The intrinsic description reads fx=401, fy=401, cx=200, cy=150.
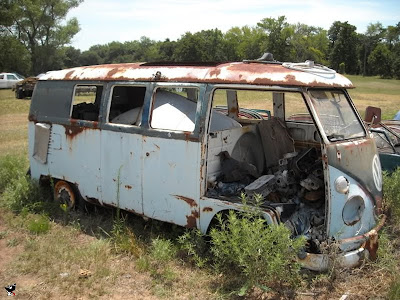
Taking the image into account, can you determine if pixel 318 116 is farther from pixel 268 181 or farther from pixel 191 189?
pixel 191 189

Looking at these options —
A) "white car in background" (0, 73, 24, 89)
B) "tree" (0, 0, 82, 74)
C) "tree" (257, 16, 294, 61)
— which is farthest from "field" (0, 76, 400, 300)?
"tree" (257, 16, 294, 61)

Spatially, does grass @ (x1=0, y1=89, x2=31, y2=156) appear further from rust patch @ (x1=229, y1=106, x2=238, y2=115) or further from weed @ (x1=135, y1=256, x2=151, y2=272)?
weed @ (x1=135, y1=256, x2=151, y2=272)

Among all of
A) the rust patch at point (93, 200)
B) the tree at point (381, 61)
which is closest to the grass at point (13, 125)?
the rust patch at point (93, 200)

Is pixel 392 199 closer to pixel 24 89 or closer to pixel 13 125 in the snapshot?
pixel 13 125

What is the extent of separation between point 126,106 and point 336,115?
2934mm

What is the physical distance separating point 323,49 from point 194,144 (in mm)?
94590

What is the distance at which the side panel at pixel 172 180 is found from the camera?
14.8 ft

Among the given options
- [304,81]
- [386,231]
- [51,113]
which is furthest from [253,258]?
[51,113]

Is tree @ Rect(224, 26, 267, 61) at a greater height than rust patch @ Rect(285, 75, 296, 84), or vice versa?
tree @ Rect(224, 26, 267, 61)

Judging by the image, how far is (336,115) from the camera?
4402 millimetres

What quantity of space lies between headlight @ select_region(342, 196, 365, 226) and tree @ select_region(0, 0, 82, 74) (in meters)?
47.9

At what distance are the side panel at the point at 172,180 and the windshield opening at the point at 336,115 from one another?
4.45 feet

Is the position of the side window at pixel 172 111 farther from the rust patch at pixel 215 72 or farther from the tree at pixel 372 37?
the tree at pixel 372 37

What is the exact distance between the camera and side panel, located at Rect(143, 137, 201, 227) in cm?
451
